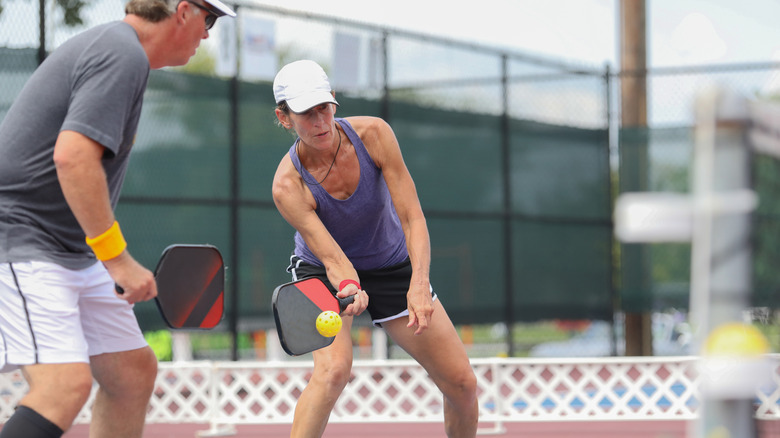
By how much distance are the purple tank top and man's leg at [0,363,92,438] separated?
129cm

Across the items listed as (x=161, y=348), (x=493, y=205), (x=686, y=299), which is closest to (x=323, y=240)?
(x=493, y=205)

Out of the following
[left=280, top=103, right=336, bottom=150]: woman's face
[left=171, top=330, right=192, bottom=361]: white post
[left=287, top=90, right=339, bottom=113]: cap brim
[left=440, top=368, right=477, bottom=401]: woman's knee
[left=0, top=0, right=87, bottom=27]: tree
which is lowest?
[left=171, top=330, right=192, bottom=361]: white post

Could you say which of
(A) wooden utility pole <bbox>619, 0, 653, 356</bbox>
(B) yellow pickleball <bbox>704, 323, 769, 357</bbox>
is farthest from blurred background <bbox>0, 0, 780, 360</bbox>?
(B) yellow pickleball <bbox>704, 323, 769, 357</bbox>

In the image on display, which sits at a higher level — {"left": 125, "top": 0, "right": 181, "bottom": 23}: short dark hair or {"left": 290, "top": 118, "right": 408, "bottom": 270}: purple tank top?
{"left": 125, "top": 0, "right": 181, "bottom": 23}: short dark hair

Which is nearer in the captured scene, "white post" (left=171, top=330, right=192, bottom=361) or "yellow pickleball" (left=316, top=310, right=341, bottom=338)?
"yellow pickleball" (left=316, top=310, right=341, bottom=338)

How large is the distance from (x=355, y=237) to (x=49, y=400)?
5.02 ft

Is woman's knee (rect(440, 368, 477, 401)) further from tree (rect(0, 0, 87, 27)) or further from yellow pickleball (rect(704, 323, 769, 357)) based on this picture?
tree (rect(0, 0, 87, 27))

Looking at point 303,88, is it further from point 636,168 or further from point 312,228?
point 636,168

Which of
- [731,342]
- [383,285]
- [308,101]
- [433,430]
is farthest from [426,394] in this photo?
[731,342]

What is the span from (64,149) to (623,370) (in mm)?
5965

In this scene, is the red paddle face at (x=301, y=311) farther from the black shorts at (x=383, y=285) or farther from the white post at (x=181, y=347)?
the white post at (x=181, y=347)

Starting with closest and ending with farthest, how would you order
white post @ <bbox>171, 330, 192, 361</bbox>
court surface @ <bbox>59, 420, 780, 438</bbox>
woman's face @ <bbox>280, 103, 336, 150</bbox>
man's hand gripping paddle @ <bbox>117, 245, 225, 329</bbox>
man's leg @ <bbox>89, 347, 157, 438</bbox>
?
man's leg @ <bbox>89, 347, 157, 438</bbox>, man's hand gripping paddle @ <bbox>117, 245, 225, 329</bbox>, woman's face @ <bbox>280, 103, 336, 150</bbox>, court surface @ <bbox>59, 420, 780, 438</bbox>, white post @ <bbox>171, 330, 192, 361</bbox>

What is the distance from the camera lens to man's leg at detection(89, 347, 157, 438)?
303 centimetres

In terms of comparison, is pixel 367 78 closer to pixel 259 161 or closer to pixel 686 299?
pixel 259 161
